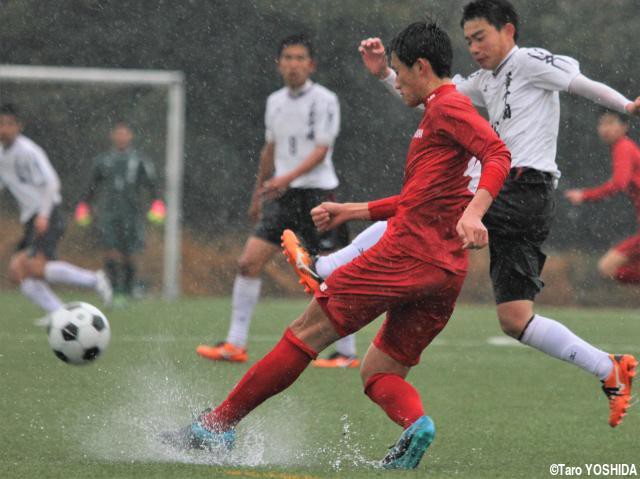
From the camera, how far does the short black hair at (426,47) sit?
15.6 feet

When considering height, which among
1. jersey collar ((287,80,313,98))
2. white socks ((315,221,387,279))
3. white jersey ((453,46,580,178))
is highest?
white jersey ((453,46,580,178))

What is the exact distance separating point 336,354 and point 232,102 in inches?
337

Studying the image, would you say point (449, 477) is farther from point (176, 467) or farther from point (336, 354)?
point (336, 354)

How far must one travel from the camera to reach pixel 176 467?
15.4 ft

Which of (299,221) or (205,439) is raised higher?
(205,439)

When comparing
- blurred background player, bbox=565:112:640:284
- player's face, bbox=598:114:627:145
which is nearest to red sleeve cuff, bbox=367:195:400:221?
blurred background player, bbox=565:112:640:284

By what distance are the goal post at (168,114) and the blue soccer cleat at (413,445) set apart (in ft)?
34.7

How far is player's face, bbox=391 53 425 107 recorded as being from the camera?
479 centimetres

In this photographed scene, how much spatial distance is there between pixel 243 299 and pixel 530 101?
3450mm

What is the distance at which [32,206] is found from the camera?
11172 mm

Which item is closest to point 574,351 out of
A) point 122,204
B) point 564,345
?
point 564,345

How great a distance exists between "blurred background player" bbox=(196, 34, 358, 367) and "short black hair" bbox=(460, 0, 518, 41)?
9.79 feet

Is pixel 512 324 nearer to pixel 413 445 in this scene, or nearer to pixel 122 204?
pixel 413 445

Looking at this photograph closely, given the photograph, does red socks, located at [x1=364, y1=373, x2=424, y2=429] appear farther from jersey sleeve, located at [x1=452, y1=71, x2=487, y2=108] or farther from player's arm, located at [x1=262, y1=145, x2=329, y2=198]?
player's arm, located at [x1=262, y1=145, x2=329, y2=198]
